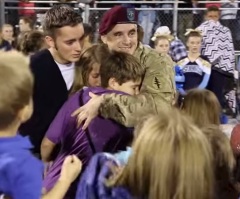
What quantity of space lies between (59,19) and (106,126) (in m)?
0.88

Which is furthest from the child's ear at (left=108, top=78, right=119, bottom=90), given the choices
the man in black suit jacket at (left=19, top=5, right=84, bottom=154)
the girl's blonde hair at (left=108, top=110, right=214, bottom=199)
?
the girl's blonde hair at (left=108, top=110, right=214, bottom=199)

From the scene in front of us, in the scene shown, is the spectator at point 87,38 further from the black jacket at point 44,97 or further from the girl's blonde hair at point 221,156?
the girl's blonde hair at point 221,156

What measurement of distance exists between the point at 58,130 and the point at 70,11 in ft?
2.85

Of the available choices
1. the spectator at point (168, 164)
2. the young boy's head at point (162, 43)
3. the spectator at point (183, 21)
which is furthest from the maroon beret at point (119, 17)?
the spectator at point (183, 21)

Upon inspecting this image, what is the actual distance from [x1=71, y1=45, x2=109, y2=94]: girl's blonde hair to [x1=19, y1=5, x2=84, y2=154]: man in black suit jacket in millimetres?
124

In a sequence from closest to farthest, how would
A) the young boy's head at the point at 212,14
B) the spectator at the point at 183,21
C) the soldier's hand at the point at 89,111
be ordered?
the soldier's hand at the point at 89,111, the young boy's head at the point at 212,14, the spectator at the point at 183,21

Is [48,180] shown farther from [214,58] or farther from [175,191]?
[214,58]

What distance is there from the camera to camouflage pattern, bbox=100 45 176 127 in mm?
3672

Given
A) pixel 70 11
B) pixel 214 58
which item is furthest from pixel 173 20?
pixel 70 11

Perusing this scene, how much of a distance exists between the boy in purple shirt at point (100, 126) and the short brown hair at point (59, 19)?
53cm

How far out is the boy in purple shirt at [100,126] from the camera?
372cm

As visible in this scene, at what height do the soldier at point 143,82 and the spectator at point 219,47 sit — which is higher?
the soldier at point 143,82

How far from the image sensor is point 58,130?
384 cm

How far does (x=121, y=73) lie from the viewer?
3.76 metres
